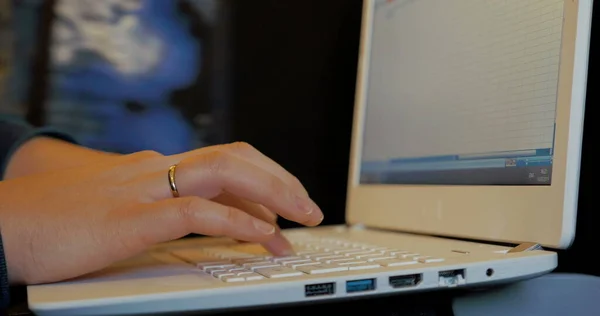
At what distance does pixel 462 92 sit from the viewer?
73cm

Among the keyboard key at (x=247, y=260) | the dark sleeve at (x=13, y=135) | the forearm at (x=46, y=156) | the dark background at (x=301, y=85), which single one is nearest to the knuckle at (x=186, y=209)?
the keyboard key at (x=247, y=260)

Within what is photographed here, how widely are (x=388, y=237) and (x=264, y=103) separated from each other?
0.39m

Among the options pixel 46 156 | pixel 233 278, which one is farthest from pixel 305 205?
pixel 46 156

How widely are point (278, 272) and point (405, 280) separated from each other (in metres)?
0.10

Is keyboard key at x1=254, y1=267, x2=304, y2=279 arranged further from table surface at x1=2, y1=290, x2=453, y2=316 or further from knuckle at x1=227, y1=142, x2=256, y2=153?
knuckle at x1=227, y1=142, x2=256, y2=153

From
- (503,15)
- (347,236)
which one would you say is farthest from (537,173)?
(347,236)

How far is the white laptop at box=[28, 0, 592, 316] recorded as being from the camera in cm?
48

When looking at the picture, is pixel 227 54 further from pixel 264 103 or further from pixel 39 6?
pixel 39 6

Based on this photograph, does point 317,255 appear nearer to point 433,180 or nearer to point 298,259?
point 298,259

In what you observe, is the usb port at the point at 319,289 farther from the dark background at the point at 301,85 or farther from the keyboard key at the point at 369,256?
the dark background at the point at 301,85

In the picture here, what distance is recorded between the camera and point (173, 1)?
1073 mm

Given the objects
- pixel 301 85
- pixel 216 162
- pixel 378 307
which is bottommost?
pixel 378 307

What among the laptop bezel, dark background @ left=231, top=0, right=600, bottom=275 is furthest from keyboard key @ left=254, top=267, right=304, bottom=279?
dark background @ left=231, top=0, right=600, bottom=275

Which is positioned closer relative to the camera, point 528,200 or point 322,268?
point 322,268
